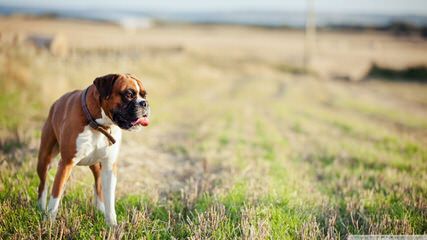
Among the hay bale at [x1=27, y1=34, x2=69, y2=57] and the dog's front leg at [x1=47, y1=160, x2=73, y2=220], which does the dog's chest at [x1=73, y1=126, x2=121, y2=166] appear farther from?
the hay bale at [x1=27, y1=34, x2=69, y2=57]

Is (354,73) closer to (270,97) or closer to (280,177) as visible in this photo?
(270,97)

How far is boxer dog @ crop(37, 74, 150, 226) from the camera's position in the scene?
4859mm

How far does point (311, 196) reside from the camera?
254 inches

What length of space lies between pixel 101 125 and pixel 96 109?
18cm

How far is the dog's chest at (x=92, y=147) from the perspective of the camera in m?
4.91

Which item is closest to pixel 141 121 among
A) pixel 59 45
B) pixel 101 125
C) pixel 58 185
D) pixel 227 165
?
pixel 101 125

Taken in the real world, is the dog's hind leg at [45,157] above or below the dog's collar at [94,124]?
below

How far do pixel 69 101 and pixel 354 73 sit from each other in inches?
1394

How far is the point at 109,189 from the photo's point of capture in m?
5.19

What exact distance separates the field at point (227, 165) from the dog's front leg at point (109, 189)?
0.41 feet

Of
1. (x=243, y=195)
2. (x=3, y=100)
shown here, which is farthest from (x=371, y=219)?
(x=3, y=100)

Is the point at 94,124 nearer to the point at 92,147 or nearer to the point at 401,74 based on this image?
the point at 92,147

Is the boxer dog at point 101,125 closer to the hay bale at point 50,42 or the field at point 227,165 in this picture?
the field at point 227,165

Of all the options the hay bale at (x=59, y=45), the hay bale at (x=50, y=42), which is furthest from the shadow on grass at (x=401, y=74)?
the hay bale at (x=50, y=42)
